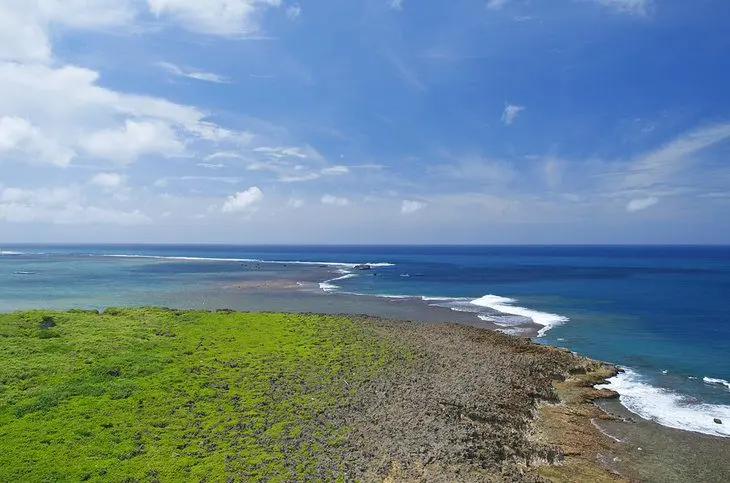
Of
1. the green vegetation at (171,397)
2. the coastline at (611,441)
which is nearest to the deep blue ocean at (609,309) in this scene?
the coastline at (611,441)

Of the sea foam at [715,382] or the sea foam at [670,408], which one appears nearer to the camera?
the sea foam at [670,408]

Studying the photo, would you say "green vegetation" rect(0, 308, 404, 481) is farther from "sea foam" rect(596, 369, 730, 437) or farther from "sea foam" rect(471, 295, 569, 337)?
"sea foam" rect(471, 295, 569, 337)

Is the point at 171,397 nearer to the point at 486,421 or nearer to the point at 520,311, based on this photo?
the point at 486,421

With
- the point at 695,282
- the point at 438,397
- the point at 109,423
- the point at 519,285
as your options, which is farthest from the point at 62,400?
the point at 695,282

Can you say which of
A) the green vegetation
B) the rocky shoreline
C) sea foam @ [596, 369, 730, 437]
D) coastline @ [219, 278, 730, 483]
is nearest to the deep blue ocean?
sea foam @ [596, 369, 730, 437]

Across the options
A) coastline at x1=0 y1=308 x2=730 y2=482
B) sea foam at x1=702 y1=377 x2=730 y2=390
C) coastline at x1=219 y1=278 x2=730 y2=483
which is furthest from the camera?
sea foam at x1=702 y1=377 x2=730 y2=390

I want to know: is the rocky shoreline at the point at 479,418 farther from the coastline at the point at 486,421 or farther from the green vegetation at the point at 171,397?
the green vegetation at the point at 171,397
